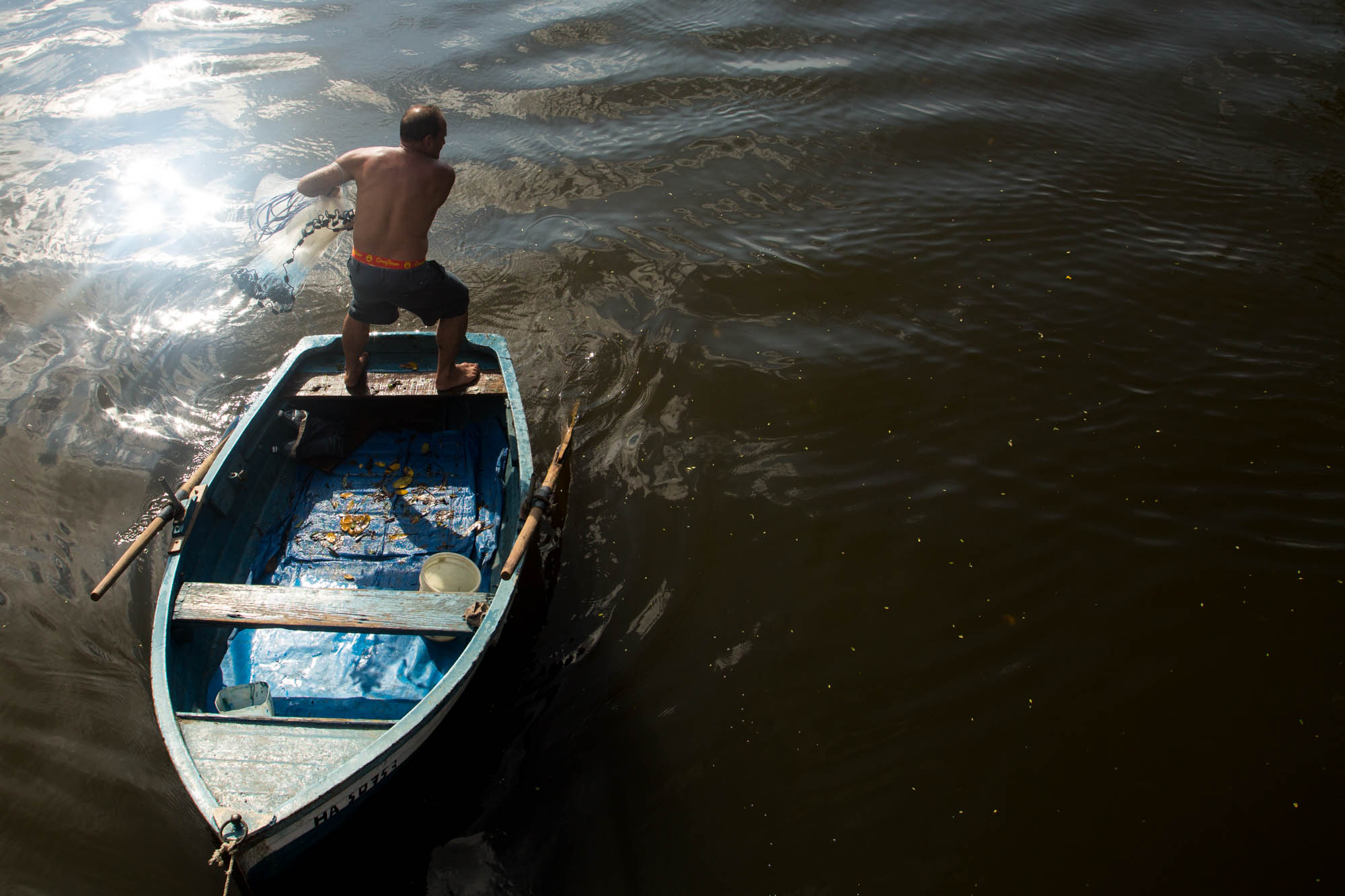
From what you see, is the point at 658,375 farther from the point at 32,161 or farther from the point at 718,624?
the point at 32,161

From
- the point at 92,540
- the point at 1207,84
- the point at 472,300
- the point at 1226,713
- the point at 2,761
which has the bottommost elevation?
the point at 1226,713

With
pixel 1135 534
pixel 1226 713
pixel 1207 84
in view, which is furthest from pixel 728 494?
pixel 1207 84

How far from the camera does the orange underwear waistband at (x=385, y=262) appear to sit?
512 cm

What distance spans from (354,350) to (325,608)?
2145 millimetres

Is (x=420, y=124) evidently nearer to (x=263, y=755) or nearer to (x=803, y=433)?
(x=803, y=433)

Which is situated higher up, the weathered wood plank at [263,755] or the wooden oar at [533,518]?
the wooden oar at [533,518]

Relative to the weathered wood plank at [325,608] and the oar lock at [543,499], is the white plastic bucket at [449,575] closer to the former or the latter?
the weathered wood plank at [325,608]

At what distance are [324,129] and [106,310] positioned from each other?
12.8 feet

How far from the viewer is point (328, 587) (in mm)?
4258

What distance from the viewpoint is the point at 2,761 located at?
14.3ft

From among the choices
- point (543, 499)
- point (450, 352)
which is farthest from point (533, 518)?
point (450, 352)

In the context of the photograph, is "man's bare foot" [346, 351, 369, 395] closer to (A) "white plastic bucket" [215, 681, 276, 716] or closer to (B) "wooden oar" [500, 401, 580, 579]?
(B) "wooden oar" [500, 401, 580, 579]

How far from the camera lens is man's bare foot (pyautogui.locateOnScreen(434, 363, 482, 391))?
5.50 metres

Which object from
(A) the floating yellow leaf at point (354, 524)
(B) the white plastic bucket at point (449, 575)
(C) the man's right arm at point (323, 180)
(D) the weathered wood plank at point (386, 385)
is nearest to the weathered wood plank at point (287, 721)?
(B) the white plastic bucket at point (449, 575)
